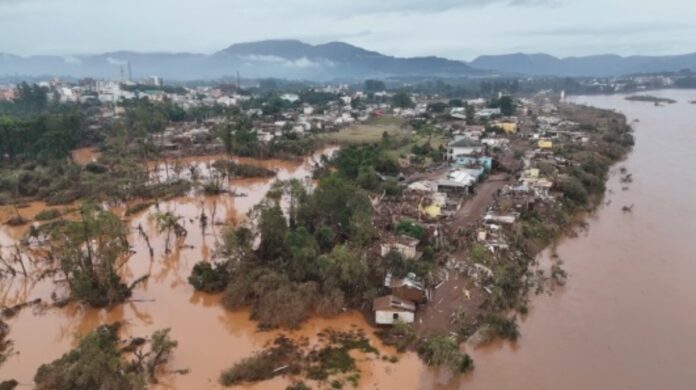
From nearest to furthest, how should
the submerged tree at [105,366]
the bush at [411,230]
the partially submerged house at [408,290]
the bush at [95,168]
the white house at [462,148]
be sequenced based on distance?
the submerged tree at [105,366]
the partially submerged house at [408,290]
the bush at [411,230]
the bush at [95,168]
the white house at [462,148]

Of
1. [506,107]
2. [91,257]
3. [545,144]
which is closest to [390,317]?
[91,257]

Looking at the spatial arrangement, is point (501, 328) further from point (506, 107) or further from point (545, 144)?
point (506, 107)

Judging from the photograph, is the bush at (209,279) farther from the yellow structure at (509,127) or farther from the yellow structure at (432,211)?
the yellow structure at (509,127)

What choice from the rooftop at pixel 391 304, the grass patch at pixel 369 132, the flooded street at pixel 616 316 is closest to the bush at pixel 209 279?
the rooftop at pixel 391 304

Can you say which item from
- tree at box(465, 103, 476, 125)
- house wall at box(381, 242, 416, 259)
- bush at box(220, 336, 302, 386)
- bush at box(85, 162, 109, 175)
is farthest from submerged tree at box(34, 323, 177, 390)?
tree at box(465, 103, 476, 125)

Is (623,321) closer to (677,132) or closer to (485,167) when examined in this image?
(485,167)

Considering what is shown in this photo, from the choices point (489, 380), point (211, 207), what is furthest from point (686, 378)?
point (211, 207)
